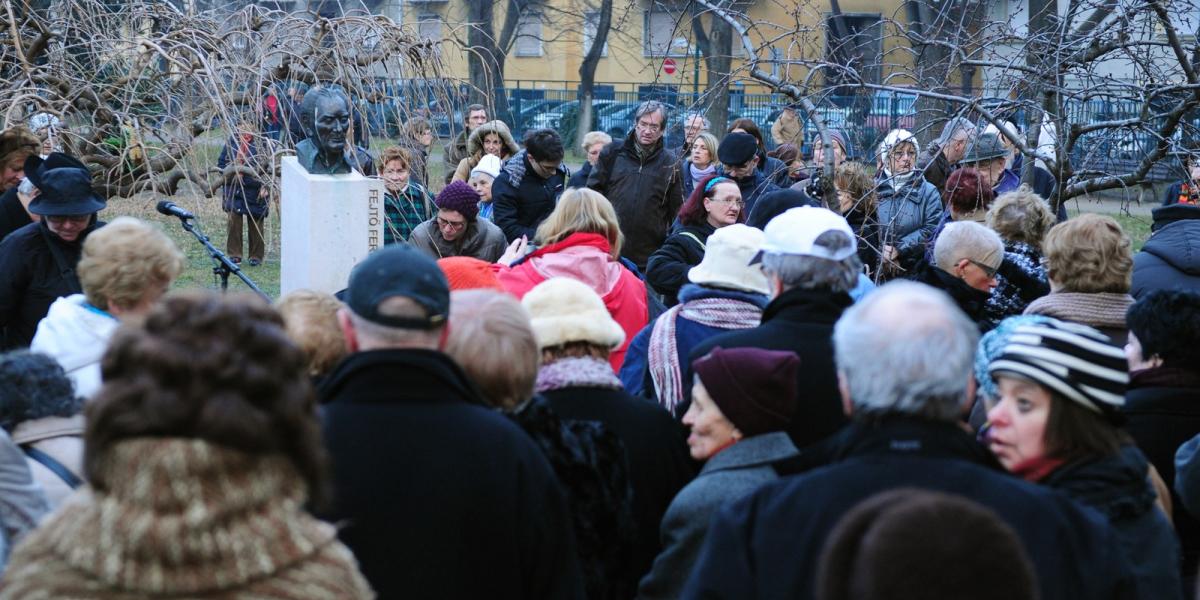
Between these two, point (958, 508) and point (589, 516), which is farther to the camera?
point (589, 516)

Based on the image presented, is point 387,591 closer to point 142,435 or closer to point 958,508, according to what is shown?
point 142,435

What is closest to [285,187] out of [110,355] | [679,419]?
[679,419]

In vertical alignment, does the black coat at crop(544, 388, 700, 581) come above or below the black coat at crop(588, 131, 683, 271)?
below

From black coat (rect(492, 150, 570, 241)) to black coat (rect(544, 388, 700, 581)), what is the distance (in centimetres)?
545

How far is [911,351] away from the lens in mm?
2482

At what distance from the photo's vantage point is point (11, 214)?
700 centimetres

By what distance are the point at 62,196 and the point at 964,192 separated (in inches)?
186

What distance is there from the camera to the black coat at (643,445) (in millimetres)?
3672

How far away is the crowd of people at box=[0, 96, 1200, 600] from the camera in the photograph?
6.42 ft

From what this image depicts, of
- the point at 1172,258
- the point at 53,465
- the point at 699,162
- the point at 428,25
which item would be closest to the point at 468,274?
the point at 53,465

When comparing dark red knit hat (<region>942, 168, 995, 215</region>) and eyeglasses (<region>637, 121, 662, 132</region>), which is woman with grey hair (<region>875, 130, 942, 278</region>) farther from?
eyeglasses (<region>637, 121, 662, 132</region>)

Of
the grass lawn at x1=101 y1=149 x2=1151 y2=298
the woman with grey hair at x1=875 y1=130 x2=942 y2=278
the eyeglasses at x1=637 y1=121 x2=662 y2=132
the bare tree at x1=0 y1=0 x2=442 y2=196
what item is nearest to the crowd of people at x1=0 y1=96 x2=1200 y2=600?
the woman with grey hair at x1=875 y1=130 x2=942 y2=278

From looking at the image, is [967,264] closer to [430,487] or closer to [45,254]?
[430,487]

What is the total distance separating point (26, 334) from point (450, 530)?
159 inches
